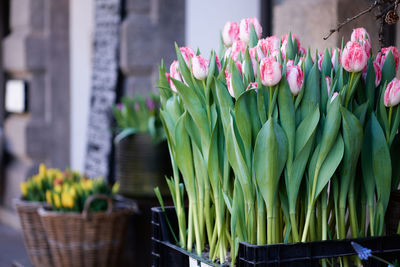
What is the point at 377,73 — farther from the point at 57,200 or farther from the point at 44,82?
the point at 44,82

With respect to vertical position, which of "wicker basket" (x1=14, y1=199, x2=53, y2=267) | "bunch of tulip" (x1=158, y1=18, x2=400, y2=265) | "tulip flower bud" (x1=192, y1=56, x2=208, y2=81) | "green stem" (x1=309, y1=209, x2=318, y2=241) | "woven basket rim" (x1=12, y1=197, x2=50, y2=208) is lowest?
"wicker basket" (x1=14, y1=199, x2=53, y2=267)

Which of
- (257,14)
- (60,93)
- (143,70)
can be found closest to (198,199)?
(257,14)

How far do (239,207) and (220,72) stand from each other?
207mm

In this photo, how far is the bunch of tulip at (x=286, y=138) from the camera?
0.85 meters

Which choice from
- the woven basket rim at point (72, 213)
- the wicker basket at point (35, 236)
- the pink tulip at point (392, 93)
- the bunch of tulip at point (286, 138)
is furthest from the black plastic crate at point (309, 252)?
the wicker basket at point (35, 236)

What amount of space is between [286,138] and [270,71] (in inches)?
3.9

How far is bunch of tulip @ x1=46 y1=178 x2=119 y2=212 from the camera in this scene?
8.59ft

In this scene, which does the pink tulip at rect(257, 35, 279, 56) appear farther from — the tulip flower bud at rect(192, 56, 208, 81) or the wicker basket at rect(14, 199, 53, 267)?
the wicker basket at rect(14, 199, 53, 267)

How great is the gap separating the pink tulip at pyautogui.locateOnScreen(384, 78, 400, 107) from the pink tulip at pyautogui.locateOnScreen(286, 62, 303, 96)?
0.43 ft

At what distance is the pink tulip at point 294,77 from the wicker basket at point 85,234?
1817 mm

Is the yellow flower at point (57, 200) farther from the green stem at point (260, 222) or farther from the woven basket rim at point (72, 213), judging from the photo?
the green stem at point (260, 222)

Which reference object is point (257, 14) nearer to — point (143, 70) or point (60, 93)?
point (143, 70)

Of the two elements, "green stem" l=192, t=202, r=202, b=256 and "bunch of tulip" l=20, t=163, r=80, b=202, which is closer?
"green stem" l=192, t=202, r=202, b=256

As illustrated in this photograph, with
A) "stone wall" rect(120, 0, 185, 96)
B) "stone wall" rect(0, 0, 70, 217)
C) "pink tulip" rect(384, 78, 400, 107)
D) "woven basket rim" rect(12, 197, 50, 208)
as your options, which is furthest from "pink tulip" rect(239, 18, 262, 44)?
"stone wall" rect(0, 0, 70, 217)
